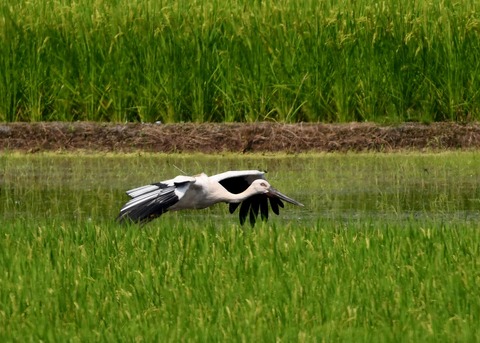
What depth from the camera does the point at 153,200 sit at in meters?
8.62

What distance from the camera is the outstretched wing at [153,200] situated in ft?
28.1

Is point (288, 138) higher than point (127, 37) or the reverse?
the reverse

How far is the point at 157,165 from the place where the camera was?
43.1 ft

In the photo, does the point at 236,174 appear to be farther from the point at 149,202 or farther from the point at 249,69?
the point at 249,69

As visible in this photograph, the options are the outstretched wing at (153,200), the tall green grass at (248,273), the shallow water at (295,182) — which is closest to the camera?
the tall green grass at (248,273)

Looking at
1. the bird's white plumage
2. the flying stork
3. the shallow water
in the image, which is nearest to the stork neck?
the flying stork

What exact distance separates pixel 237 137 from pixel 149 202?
5566 millimetres

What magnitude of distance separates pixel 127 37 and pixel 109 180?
11.3ft

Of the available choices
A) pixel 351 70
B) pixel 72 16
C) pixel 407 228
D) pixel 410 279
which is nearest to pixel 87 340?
pixel 410 279

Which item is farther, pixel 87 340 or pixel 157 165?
pixel 157 165

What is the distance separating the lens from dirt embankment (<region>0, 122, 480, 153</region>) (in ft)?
46.1

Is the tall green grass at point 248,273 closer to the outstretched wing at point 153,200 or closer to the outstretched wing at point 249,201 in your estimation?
the outstretched wing at point 153,200

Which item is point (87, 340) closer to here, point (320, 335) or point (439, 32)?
point (320, 335)

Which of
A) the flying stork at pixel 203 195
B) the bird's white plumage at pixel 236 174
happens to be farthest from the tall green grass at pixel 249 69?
the bird's white plumage at pixel 236 174
